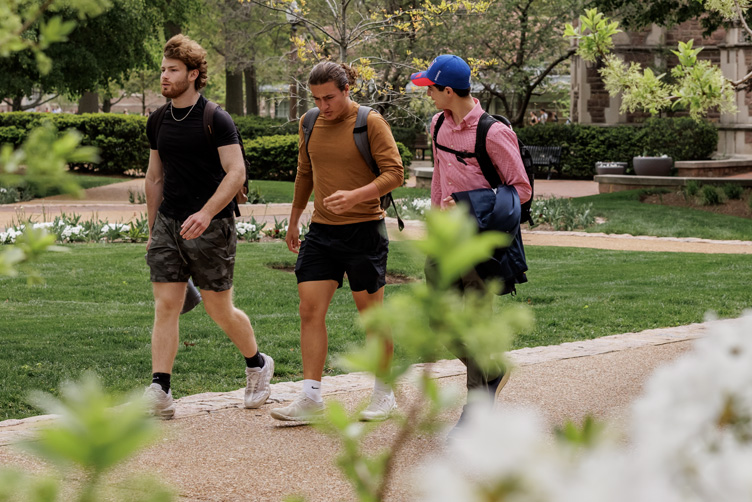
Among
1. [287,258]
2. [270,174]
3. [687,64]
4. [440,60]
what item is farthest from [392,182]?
[270,174]

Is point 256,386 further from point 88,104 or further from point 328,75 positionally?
point 88,104

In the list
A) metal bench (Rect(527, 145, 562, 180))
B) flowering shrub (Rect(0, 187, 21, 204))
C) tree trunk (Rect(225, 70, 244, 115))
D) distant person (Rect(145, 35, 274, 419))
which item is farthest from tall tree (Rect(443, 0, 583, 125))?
distant person (Rect(145, 35, 274, 419))

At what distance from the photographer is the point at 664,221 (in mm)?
16781

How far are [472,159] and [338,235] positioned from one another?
810 mm

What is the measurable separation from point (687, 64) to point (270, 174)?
20.5 m

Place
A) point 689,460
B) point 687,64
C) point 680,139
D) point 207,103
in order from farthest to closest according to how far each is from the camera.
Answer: point 680,139 < point 687,64 < point 207,103 < point 689,460

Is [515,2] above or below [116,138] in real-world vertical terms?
above

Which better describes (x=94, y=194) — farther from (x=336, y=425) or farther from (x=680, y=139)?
(x=336, y=425)

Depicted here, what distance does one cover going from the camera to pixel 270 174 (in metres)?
26.0

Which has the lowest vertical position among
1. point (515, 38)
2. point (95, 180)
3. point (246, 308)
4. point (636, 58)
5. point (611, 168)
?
point (246, 308)

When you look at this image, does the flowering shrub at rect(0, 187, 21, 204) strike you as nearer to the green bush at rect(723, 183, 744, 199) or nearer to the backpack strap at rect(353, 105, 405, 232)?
the green bush at rect(723, 183, 744, 199)

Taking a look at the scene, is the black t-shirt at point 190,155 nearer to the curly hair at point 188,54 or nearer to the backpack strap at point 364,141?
the curly hair at point 188,54

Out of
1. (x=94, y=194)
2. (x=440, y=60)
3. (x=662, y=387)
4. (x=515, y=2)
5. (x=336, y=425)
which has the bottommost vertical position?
(x=94, y=194)

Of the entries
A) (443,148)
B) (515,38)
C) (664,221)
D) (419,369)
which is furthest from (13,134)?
(443,148)
